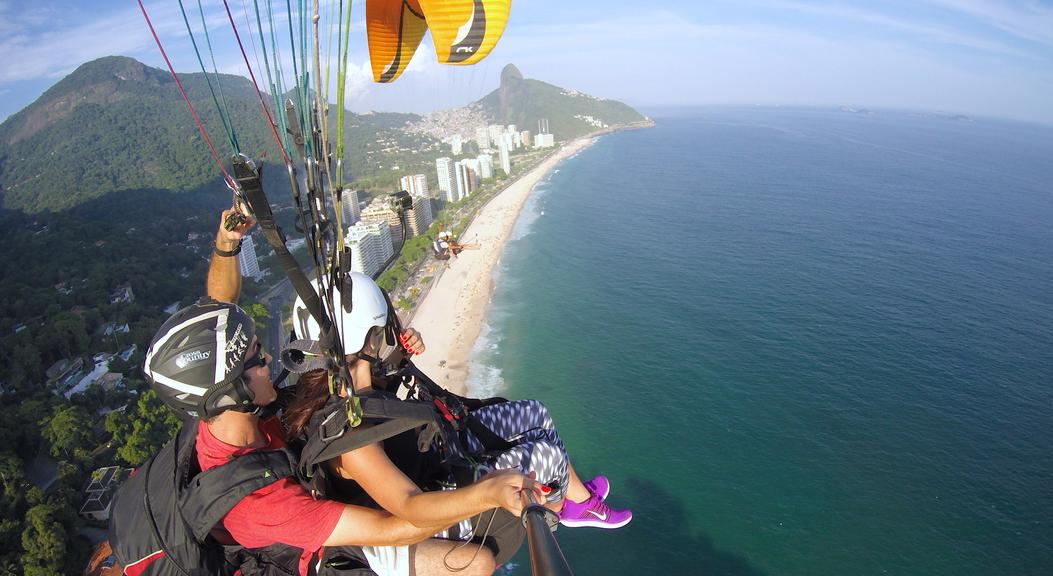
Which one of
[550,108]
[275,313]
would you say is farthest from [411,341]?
[550,108]

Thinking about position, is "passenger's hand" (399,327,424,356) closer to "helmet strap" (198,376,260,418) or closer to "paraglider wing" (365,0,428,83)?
"helmet strap" (198,376,260,418)

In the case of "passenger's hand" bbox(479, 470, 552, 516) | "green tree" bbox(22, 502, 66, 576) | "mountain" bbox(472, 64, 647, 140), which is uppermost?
"mountain" bbox(472, 64, 647, 140)

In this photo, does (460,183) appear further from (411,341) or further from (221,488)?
(221,488)

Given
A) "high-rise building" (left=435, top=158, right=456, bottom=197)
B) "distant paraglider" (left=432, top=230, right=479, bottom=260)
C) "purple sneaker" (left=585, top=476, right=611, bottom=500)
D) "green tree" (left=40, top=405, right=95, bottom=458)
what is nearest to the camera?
"purple sneaker" (left=585, top=476, right=611, bottom=500)

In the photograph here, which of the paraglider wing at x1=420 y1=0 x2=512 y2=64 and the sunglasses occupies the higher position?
the paraglider wing at x1=420 y1=0 x2=512 y2=64

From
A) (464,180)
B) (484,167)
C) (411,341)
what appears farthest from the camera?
(484,167)

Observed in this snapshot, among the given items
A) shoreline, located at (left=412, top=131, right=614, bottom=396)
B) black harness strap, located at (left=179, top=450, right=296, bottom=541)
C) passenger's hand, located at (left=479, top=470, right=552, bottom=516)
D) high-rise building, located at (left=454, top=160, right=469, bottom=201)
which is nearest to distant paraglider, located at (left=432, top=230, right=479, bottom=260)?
shoreline, located at (left=412, top=131, right=614, bottom=396)

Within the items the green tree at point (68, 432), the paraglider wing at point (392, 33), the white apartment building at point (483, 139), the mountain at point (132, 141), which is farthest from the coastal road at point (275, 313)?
the white apartment building at point (483, 139)
